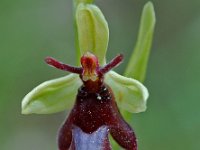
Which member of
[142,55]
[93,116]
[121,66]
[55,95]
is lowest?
[93,116]

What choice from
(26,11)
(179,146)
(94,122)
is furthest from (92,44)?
(26,11)

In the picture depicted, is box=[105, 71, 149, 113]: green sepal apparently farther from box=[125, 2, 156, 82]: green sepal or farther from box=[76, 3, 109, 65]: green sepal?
box=[125, 2, 156, 82]: green sepal

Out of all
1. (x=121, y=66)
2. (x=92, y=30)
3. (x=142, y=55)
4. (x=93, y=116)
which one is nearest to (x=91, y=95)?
(x=93, y=116)

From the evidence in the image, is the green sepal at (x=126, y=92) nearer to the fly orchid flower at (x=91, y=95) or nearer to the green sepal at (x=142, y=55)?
the fly orchid flower at (x=91, y=95)

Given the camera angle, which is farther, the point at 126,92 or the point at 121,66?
the point at 121,66

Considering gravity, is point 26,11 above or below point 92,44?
above

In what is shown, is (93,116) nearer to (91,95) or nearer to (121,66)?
(91,95)

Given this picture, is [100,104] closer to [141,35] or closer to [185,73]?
[141,35]
